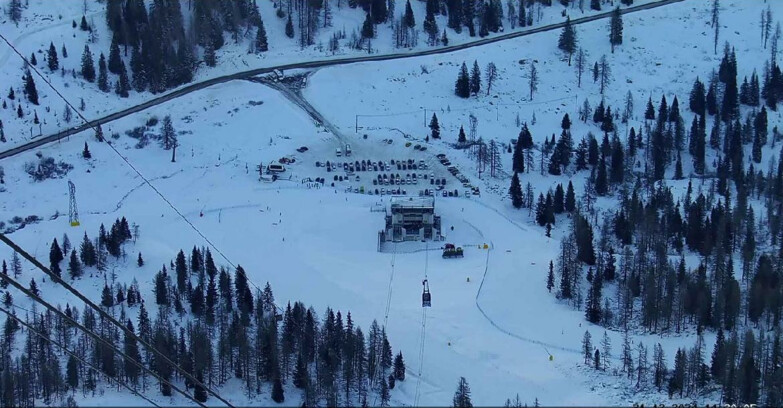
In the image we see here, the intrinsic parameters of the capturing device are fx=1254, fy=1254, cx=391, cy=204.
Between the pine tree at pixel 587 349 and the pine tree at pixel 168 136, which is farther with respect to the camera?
the pine tree at pixel 168 136

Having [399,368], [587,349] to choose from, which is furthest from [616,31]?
[399,368]

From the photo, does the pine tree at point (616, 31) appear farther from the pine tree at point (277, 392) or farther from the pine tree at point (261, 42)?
the pine tree at point (277, 392)

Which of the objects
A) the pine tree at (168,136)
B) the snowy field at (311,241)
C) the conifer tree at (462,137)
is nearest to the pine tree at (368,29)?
the snowy field at (311,241)

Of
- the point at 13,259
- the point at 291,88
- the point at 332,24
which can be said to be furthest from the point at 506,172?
the point at 13,259

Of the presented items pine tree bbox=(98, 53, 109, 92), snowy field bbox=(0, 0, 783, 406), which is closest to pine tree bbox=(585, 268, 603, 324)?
snowy field bbox=(0, 0, 783, 406)

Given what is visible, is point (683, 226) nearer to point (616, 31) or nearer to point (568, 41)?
point (568, 41)

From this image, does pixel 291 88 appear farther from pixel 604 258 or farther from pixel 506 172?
pixel 604 258
